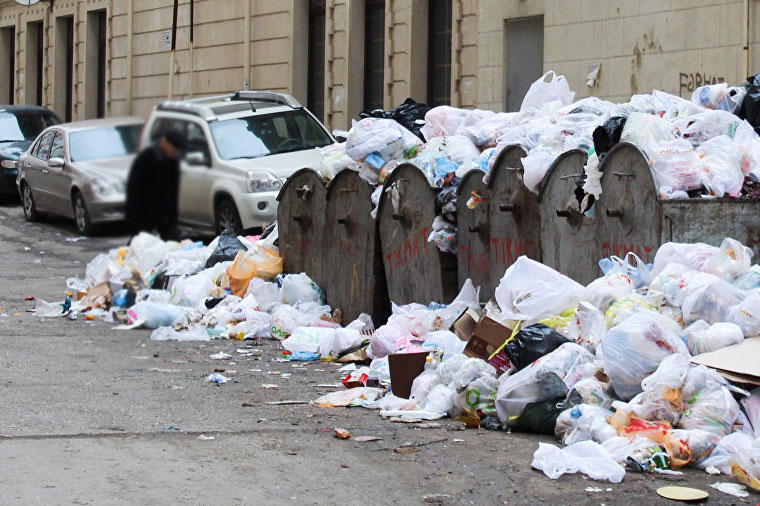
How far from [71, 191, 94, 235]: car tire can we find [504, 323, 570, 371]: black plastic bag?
12.2ft

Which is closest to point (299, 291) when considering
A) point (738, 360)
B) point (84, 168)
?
point (738, 360)

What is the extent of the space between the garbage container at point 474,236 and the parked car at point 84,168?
4.80m

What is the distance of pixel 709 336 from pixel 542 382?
794 mm

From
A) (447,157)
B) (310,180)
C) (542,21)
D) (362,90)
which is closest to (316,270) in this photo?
(310,180)

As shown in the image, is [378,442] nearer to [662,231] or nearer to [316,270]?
[662,231]

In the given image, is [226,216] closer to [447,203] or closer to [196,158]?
[196,158]

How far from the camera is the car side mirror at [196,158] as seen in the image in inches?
54.9

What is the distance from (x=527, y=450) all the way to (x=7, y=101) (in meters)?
2.99

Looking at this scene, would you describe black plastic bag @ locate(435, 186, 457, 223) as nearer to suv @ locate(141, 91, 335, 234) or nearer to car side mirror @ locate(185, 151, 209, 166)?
suv @ locate(141, 91, 335, 234)

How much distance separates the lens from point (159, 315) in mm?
8648

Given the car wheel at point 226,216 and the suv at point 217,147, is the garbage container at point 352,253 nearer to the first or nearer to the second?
the car wheel at point 226,216

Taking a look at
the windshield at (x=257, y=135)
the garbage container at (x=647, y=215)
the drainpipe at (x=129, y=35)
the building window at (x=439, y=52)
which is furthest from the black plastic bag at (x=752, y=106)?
the building window at (x=439, y=52)

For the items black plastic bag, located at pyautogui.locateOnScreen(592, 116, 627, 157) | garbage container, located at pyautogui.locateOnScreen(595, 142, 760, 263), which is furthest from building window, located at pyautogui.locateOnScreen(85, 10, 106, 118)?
black plastic bag, located at pyautogui.locateOnScreen(592, 116, 627, 157)

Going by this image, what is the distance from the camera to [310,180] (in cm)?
881
